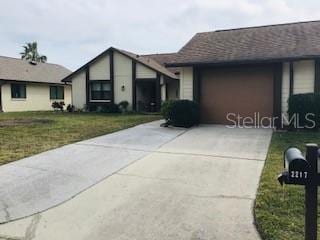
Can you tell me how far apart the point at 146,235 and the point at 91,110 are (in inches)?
806

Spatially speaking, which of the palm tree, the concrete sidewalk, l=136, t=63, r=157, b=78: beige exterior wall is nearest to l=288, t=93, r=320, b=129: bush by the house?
the concrete sidewalk

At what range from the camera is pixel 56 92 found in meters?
29.5

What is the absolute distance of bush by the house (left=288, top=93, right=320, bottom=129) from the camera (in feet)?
35.6

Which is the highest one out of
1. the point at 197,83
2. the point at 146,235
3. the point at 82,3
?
the point at 82,3

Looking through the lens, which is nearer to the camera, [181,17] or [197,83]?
[197,83]

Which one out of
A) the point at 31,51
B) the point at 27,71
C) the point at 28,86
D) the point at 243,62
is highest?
the point at 31,51

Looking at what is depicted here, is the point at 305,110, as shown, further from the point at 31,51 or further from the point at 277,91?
the point at 31,51

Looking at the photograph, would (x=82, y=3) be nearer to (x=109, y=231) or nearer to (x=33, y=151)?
(x=33, y=151)

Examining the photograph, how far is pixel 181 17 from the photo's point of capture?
14.6 metres

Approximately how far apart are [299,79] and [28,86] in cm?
2194

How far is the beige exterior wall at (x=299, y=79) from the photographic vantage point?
38.4ft

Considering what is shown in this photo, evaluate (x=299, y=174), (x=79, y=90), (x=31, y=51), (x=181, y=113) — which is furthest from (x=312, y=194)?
(x=31, y=51)

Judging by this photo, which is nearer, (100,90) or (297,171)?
(297,171)

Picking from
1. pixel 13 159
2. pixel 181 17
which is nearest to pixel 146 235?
pixel 13 159
